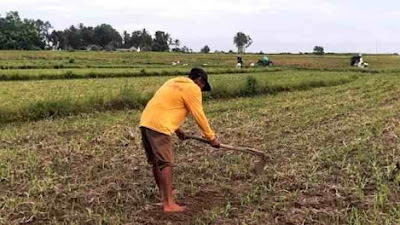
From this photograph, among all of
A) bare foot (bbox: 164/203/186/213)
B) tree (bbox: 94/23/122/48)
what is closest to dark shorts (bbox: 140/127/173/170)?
bare foot (bbox: 164/203/186/213)

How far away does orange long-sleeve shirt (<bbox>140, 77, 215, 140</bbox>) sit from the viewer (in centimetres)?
512

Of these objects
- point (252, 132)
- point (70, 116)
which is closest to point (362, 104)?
point (252, 132)

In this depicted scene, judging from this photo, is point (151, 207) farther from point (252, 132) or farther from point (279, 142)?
point (252, 132)

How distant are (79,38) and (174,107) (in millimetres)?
84321

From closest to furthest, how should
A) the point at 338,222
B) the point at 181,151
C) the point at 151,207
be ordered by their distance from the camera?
the point at 338,222 < the point at 151,207 < the point at 181,151

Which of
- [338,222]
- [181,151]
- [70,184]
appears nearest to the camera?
[338,222]

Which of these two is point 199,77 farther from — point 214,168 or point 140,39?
point 140,39

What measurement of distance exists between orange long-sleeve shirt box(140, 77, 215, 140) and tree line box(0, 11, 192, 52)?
69.0 meters

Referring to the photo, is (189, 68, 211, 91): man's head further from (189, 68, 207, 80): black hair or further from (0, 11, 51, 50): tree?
(0, 11, 51, 50): tree

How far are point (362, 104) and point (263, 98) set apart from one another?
3884mm

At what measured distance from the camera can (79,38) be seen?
86188 millimetres

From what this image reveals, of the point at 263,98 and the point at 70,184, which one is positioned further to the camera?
the point at 263,98

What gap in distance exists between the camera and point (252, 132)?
9234 millimetres

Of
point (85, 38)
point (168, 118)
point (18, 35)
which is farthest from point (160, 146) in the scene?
point (85, 38)
